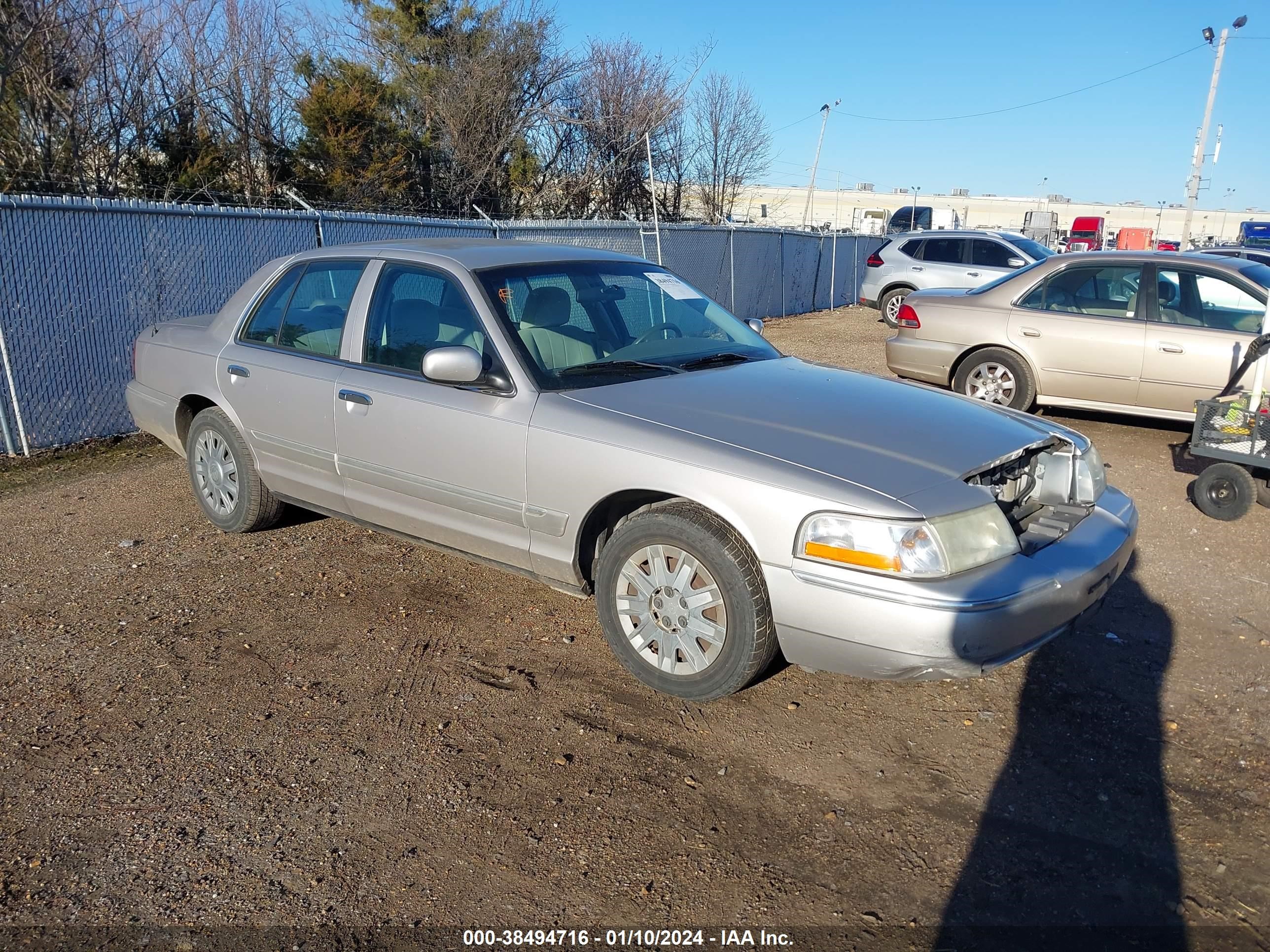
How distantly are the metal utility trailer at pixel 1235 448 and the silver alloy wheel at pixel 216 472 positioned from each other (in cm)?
592

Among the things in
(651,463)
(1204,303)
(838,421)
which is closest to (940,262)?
(1204,303)

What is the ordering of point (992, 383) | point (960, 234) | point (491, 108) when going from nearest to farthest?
point (992, 383)
point (960, 234)
point (491, 108)

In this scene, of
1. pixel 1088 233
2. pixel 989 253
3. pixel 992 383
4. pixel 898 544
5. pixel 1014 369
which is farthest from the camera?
pixel 1088 233

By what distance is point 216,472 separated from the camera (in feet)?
18.4

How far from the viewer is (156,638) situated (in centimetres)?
436

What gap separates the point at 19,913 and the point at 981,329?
8.05 m

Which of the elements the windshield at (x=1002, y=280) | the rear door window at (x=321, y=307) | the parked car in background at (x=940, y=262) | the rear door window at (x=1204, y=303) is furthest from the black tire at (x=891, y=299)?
the rear door window at (x=321, y=307)

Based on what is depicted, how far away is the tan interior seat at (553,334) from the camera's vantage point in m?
4.27

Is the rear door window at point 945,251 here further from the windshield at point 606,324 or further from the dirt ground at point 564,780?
the windshield at point 606,324

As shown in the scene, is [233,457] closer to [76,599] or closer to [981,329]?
[76,599]

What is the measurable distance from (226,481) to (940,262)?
44.6ft

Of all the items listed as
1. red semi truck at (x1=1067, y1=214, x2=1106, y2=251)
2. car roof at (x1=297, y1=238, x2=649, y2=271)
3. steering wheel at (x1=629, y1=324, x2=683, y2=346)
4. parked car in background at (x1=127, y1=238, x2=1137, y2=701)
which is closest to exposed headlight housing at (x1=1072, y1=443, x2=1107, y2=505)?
parked car in background at (x1=127, y1=238, x2=1137, y2=701)

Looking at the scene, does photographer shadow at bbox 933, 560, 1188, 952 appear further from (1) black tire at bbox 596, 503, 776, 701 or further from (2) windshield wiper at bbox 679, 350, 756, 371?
(2) windshield wiper at bbox 679, 350, 756, 371

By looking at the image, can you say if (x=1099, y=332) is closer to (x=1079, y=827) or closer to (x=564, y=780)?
(x=1079, y=827)
